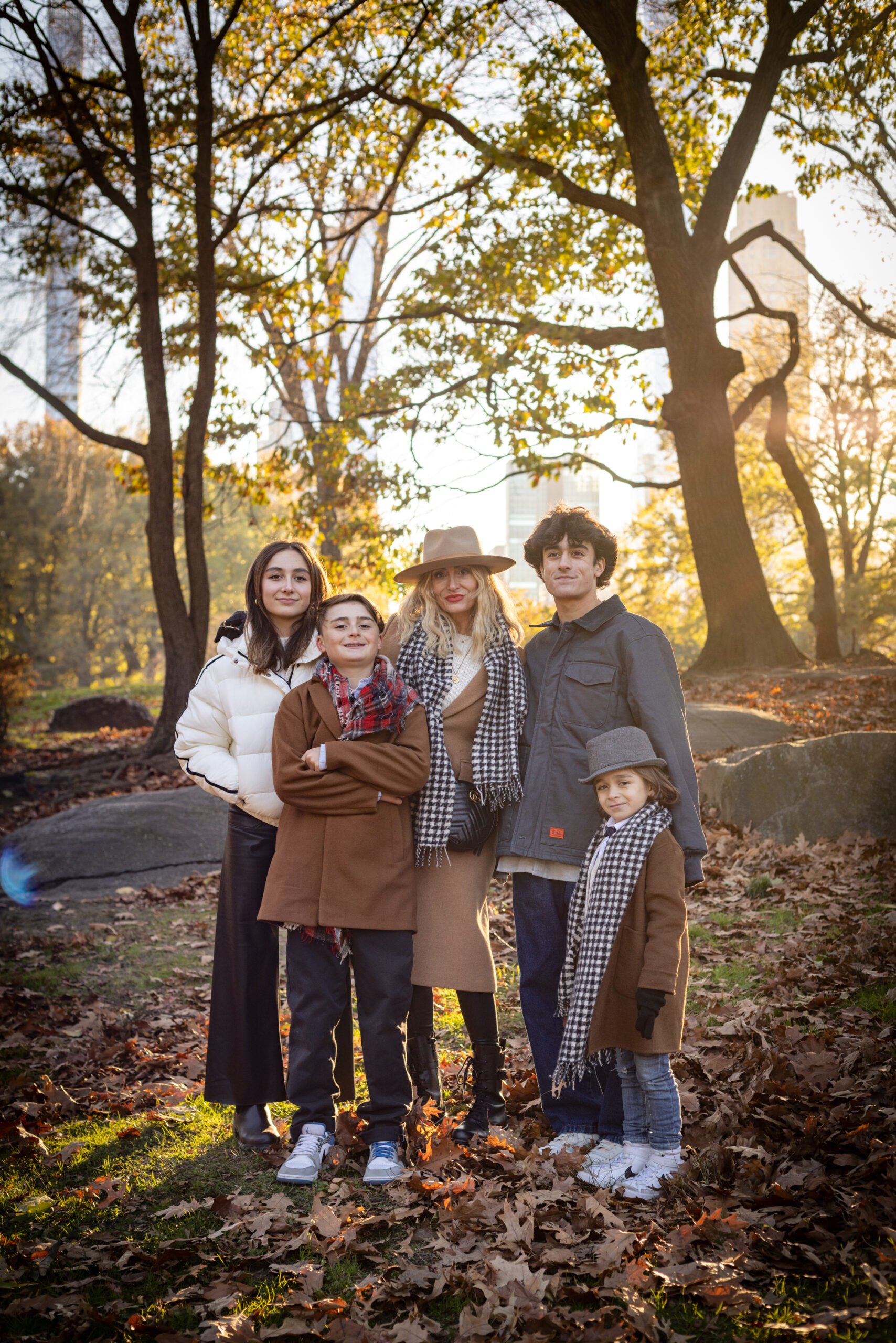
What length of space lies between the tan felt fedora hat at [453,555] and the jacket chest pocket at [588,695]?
58 cm

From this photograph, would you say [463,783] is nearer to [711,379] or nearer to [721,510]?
[721,510]

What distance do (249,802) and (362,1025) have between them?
39.1 inches

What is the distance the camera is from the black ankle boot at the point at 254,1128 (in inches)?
163

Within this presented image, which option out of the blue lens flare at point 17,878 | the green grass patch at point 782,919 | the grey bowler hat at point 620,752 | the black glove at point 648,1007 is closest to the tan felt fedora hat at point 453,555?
the grey bowler hat at point 620,752

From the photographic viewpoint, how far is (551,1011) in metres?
3.93

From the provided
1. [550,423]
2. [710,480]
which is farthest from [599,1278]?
[550,423]

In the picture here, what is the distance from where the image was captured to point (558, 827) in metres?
3.87

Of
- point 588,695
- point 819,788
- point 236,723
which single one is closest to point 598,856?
point 588,695

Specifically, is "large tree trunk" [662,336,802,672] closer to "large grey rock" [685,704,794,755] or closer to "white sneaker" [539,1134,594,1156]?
"large grey rock" [685,704,794,755]

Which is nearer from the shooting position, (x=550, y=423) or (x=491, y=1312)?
(x=491, y=1312)

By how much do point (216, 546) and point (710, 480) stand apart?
36.9 metres

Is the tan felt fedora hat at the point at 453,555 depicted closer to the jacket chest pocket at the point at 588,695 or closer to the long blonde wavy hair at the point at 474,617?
the long blonde wavy hair at the point at 474,617

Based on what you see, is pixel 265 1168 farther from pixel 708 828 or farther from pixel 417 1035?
pixel 708 828

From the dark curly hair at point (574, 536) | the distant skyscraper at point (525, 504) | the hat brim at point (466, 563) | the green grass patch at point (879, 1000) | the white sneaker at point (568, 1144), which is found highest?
the distant skyscraper at point (525, 504)
